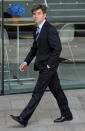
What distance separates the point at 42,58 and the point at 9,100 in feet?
5.85

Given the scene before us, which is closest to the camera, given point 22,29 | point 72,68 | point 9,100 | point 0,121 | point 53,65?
point 53,65

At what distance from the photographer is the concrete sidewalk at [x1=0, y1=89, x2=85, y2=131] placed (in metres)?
5.77

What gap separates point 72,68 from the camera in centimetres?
822

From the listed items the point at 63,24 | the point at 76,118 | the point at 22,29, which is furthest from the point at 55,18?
the point at 76,118

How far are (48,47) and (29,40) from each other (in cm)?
227

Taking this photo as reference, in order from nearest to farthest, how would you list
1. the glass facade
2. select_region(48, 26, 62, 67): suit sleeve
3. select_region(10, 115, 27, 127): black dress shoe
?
select_region(48, 26, 62, 67): suit sleeve < select_region(10, 115, 27, 127): black dress shoe < the glass facade

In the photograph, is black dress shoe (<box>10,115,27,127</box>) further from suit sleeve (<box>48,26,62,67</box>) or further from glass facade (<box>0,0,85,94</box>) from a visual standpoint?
glass facade (<box>0,0,85,94</box>)

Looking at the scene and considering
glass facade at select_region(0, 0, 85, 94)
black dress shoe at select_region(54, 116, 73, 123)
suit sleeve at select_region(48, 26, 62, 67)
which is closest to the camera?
suit sleeve at select_region(48, 26, 62, 67)

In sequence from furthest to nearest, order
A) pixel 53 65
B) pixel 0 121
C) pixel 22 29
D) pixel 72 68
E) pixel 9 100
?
pixel 72 68, pixel 22 29, pixel 9 100, pixel 0 121, pixel 53 65

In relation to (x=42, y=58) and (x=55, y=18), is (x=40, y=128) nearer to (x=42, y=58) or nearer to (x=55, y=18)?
(x=42, y=58)

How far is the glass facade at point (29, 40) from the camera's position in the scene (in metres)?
7.61

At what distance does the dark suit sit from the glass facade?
1.75m

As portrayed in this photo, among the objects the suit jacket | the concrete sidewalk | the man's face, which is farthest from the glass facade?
the man's face

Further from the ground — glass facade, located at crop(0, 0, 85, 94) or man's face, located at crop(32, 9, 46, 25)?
man's face, located at crop(32, 9, 46, 25)
